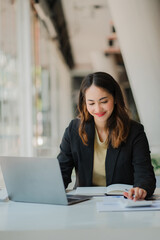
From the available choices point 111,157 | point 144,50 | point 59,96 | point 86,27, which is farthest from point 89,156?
point 86,27

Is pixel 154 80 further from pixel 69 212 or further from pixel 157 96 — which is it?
pixel 69 212

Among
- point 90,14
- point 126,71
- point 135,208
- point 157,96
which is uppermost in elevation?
point 90,14

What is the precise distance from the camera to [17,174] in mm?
1654

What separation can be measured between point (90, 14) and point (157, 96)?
1339 mm

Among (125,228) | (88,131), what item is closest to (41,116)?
(88,131)

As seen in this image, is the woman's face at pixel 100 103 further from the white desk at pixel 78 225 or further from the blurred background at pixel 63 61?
the blurred background at pixel 63 61

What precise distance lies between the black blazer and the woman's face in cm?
17

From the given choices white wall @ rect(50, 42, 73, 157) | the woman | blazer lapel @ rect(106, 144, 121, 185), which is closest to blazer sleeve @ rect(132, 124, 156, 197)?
the woman

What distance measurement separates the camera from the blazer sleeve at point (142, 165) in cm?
177

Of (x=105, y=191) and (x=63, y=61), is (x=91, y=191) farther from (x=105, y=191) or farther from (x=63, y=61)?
(x=63, y=61)

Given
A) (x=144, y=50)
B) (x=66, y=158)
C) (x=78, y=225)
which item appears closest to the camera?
(x=78, y=225)

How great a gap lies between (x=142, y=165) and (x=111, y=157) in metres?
0.20

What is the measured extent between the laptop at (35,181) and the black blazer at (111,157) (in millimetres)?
387

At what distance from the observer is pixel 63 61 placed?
457cm
